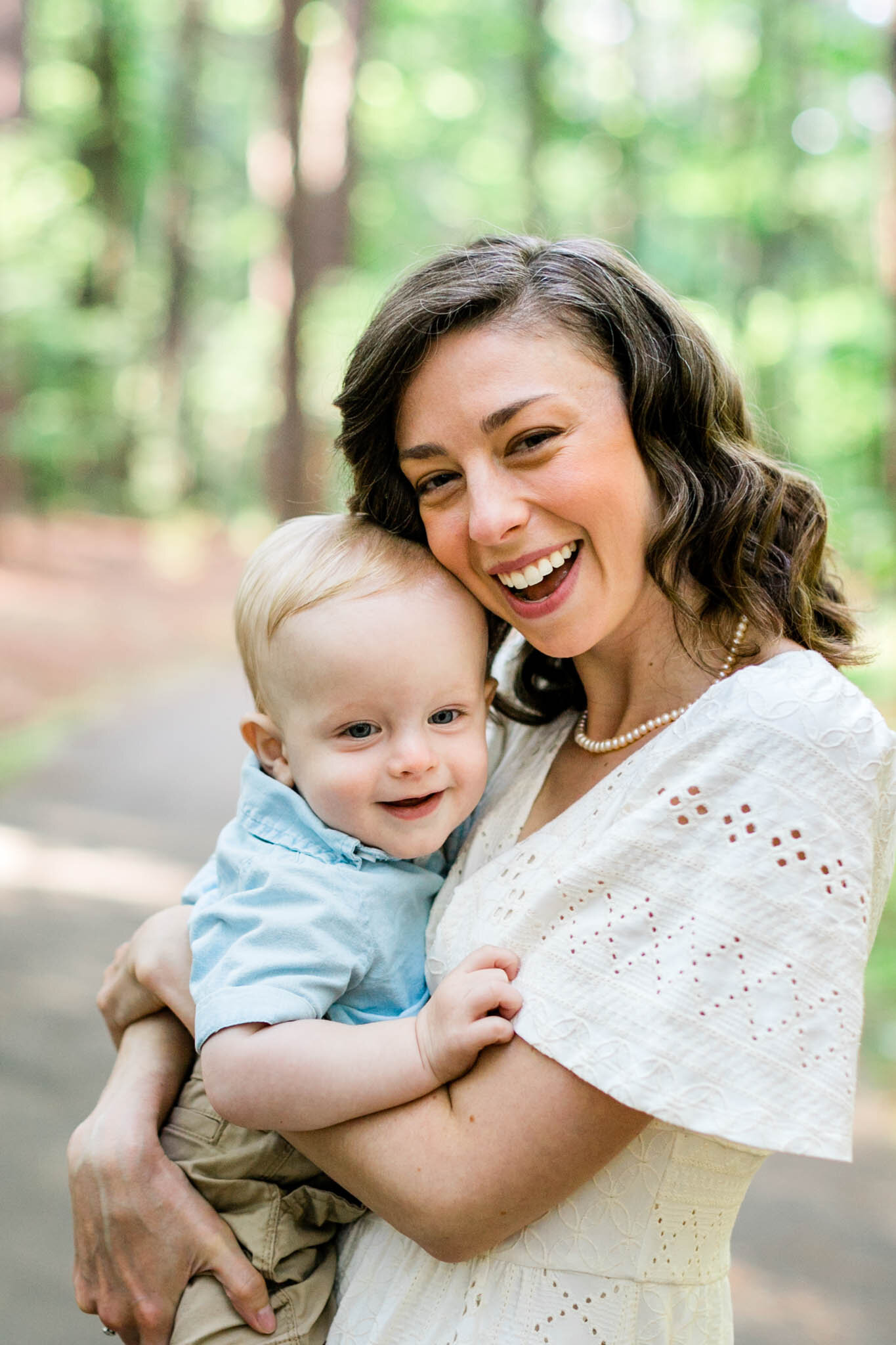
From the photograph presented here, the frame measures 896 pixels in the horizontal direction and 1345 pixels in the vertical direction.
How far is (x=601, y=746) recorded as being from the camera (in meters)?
1.97

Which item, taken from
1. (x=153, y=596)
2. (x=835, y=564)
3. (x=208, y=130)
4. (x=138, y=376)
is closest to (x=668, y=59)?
(x=208, y=130)

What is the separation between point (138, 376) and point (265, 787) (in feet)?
68.6

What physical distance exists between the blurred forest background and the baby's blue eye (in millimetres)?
10013

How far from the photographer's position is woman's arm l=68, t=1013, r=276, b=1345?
1.73 metres

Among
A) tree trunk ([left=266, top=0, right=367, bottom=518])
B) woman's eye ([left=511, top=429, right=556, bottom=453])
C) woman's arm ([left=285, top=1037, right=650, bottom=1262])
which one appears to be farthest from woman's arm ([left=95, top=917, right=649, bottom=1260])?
tree trunk ([left=266, top=0, right=367, bottom=518])

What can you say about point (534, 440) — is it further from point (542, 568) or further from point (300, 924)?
point (300, 924)

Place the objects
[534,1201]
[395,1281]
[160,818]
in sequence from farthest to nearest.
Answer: [160,818] → [395,1281] → [534,1201]

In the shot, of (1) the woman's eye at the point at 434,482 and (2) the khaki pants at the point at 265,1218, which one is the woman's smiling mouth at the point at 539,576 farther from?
(2) the khaki pants at the point at 265,1218

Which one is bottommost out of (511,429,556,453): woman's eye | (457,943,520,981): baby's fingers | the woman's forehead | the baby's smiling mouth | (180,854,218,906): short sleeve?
(180,854,218,906): short sleeve

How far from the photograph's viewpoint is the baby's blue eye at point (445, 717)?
187 cm

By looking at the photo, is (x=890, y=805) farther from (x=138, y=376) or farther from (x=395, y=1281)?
(x=138, y=376)

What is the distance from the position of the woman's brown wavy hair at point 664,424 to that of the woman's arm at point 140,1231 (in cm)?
102

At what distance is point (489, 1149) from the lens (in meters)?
1.50

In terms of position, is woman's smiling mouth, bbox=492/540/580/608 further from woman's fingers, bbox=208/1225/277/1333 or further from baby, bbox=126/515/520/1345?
woman's fingers, bbox=208/1225/277/1333
